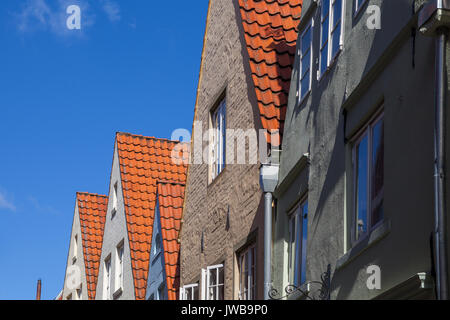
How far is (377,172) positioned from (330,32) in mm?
3117

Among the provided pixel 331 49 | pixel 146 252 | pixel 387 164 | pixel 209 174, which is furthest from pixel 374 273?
pixel 146 252

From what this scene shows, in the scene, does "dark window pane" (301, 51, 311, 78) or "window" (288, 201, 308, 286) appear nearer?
"window" (288, 201, 308, 286)

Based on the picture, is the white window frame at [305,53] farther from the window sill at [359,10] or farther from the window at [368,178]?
the window at [368,178]

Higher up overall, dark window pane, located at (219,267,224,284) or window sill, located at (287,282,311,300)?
dark window pane, located at (219,267,224,284)

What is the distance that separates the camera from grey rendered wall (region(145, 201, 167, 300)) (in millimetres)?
22703

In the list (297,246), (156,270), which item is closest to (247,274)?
(297,246)

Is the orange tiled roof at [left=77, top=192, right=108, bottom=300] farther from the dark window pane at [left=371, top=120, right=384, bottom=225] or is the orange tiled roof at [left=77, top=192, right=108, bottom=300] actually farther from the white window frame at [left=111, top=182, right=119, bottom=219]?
the dark window pane at [left=371, top=120, right=384, bottom=225]

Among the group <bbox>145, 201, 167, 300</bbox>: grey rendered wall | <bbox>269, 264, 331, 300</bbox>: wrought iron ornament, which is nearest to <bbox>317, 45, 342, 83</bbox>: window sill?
<bbox>269, 264, 331, 300</bbox>: wrought iron ornament

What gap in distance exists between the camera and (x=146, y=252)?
2548 cm

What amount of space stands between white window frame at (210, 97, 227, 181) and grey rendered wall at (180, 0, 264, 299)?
0.20m

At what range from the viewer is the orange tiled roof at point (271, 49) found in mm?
15664

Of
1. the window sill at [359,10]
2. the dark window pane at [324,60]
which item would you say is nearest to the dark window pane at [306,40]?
the dark window pane at [324,60]
